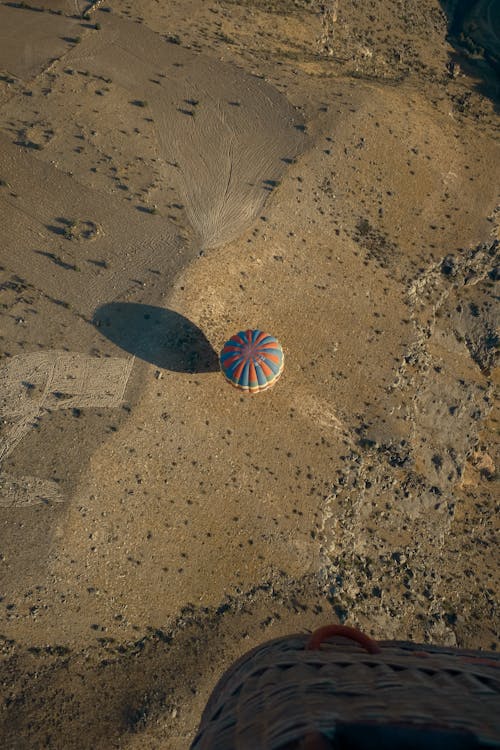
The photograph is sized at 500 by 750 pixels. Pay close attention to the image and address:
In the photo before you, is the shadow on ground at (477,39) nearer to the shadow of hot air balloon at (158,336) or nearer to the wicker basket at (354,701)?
the shadow of hot air balloon at (158,336)

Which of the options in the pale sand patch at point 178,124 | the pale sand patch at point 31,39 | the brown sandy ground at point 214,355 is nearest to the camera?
the brown sandy ground at point 214,355

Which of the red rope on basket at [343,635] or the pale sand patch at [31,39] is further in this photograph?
the pale sand patch at [31,39]

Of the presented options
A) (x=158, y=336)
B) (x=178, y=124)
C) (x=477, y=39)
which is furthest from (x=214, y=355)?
(x=477, y=39)

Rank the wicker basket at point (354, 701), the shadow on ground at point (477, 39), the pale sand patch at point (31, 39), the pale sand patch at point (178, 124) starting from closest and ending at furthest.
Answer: the wicker basket at point (354, 701) < the pale sand patch at point (178, 124) < the pale sand patch at point (31, 39) < the shadow on ground at point (477, 39)

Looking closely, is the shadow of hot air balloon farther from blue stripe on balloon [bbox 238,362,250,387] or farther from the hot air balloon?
blue stripe on balloon [bbox 238,362,250,387]

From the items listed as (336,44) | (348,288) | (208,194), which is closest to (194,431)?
(348,288)

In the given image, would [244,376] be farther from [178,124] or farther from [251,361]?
[178,124]

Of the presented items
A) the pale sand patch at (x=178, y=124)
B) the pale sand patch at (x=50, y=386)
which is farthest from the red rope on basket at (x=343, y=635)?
the pale sand patch at (x=178, y=124)
